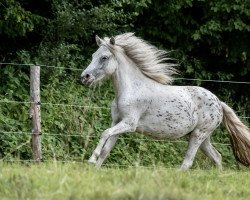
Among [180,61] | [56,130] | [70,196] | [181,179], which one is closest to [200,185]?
[181,179]

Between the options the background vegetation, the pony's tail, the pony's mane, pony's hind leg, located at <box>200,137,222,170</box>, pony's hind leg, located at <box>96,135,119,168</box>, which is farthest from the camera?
the background vegetation

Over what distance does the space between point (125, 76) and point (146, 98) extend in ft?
1.36

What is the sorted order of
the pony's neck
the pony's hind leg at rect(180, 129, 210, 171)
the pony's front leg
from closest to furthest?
the pony's front leg → the pony's neck → the pony's hind leg at rect(180, 129, 210, 171)

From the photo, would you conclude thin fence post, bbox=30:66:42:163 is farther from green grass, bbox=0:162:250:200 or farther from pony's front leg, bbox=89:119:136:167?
green grass, bbox=0:162:250:200

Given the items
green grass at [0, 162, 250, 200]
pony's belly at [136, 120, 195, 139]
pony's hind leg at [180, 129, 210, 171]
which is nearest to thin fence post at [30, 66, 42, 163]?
pony's belly at [136, 120, 195, 139]

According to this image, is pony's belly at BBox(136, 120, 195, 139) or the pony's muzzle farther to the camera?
pony's belly at BBox(136, 120, 195, 139)

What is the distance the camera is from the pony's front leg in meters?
9.56

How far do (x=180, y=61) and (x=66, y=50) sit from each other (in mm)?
2724

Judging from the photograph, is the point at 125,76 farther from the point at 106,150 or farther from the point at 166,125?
the point at 106,150

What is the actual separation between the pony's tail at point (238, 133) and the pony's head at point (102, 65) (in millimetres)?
1928

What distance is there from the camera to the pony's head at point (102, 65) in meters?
10.0

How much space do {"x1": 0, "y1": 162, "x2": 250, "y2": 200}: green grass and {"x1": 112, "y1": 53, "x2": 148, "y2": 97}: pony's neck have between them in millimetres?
2687

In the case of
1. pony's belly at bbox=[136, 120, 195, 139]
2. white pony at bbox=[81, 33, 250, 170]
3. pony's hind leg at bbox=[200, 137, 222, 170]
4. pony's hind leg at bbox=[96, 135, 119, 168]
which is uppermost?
white pony at bbox=[81, 33, 250, 170]

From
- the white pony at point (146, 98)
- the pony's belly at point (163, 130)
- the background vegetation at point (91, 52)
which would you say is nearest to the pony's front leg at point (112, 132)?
the white pony at point (146, 98)
